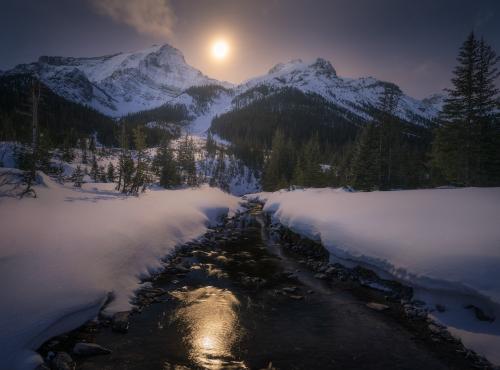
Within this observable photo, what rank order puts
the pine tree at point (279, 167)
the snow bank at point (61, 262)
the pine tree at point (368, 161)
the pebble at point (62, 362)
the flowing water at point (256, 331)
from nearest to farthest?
1. the pebble at point (62, 362)
2. the snow bank at point (61, 262)
3. the flowing water at point (256, 331)
4. the pine tree at point (368, 161)
5. the pine tree at point (279, 167)

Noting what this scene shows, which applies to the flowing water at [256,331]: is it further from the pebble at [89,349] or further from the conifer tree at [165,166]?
the conifer tree at [165,166]

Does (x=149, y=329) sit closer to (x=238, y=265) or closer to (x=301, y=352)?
(x=301, y=352)

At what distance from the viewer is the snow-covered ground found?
30.6 feet

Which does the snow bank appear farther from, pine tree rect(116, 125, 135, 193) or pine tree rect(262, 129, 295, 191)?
pine tree rect(262, 129, 295, 191)

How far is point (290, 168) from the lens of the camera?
7844 centimetres

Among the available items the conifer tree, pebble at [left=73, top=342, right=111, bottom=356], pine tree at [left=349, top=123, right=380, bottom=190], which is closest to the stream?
pebble at [left=73, top=342, right=111, bottom=356]

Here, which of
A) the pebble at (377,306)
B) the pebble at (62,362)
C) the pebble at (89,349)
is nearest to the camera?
the pebble at (62,362)

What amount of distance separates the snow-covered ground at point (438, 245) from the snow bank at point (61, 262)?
466 inches

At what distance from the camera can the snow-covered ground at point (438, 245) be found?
9312 mm

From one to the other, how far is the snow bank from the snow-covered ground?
11824 mm

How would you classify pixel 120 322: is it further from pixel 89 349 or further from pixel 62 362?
pixel 62 362

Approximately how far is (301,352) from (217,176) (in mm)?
111449

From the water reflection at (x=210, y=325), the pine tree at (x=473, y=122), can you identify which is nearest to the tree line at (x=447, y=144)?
the pine tree at (x=473, y=122)

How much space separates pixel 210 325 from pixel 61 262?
21.4 feet
